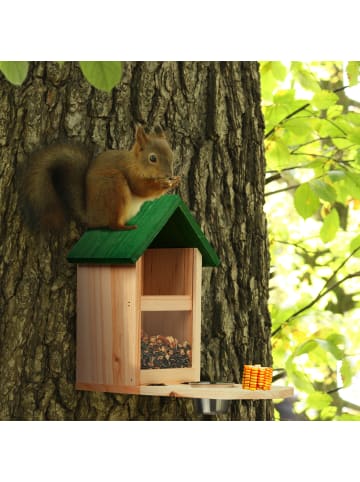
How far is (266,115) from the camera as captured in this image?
235 centimetres

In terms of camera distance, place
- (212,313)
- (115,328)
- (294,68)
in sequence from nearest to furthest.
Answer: (115,328)
(212,313)
(294,68)

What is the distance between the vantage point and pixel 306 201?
2.16 m

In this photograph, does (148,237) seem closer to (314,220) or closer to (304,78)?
(304,78)

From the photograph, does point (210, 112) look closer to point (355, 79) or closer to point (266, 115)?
point (266, 115)

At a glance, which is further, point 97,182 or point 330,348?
point 330,348

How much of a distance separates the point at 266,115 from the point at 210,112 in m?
0.51

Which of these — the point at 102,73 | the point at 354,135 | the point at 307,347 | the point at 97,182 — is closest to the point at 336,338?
the point at 307,347

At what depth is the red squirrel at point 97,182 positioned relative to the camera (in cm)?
163

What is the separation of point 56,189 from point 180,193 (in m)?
0.30

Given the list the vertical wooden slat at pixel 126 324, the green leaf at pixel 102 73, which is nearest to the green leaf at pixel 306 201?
the vertical wooden slat at pixel 126 324

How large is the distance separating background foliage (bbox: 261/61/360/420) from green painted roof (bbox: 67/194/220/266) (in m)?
0.55

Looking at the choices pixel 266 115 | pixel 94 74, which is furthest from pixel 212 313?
pixel 94 74

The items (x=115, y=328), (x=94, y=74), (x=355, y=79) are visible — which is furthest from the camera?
(x=355, y=79)

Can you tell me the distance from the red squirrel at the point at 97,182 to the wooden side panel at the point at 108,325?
12 cm
